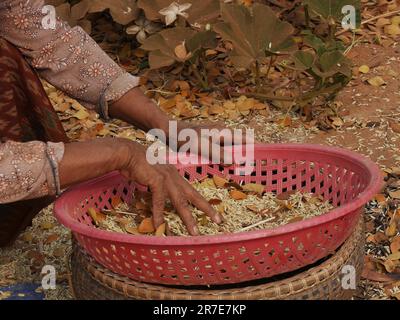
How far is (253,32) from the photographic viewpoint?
136 inches

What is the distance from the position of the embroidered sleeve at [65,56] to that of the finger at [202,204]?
0.42 meters

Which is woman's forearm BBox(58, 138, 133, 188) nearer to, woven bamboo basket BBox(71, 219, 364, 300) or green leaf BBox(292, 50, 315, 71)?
woven bamboo basket BBox(71, 219, 364, 300)

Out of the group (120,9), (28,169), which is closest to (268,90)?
(120,9)

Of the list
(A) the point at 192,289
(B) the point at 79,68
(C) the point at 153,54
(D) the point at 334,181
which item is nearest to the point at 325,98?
(C) the point at 153,54

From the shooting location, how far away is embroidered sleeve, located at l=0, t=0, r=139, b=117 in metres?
2.68

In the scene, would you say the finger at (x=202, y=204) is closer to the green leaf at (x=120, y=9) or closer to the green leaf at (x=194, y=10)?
the green leaf at (x=194, y=10)

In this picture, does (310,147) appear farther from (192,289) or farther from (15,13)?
(15,13)

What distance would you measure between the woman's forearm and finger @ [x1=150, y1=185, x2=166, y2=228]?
13 cm

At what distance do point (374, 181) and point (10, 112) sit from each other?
3.76 ft

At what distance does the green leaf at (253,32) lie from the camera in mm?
3453

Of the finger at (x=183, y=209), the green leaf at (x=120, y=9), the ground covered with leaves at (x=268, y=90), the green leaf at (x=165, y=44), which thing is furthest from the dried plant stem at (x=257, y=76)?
the finger at (x=183, y=209)

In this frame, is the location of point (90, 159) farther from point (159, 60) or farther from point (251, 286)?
point (159, 60)

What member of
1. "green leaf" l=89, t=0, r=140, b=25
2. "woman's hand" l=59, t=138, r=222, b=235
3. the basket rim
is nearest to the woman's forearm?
"woman's hand" l=59, t=138, r=222, b=235

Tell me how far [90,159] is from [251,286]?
0.55 m
